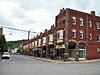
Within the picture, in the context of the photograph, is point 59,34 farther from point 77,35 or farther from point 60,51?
point 77,35

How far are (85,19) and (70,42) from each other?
682cm

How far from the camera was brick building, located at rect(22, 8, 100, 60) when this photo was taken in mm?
48875

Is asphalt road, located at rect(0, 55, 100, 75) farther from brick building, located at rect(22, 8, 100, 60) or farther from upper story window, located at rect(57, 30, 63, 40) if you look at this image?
upper story window, located at rect(57, 30, 63, 40)

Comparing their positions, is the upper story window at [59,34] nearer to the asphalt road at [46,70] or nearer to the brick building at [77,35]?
the brick building at [77,35]

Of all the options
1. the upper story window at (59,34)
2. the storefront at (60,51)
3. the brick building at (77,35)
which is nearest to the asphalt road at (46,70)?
the brick building at (77,35)

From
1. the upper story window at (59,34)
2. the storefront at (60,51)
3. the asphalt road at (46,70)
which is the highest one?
the upper story window at (59,34)

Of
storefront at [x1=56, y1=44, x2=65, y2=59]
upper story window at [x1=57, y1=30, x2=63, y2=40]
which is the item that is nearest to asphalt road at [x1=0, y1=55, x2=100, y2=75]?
storefront at [x1=56, y1=44, x2=65, y2=59]

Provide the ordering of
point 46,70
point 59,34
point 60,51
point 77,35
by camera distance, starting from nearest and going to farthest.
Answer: point 46,70 → point 77,35 → point 59,34 → point 60,51

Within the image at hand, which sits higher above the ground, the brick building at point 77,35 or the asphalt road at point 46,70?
the brick building at point 77,35

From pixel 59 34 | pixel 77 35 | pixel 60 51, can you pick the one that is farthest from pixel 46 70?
pixel 60 51

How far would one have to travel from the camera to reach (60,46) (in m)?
50.8

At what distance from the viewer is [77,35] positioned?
50.1 meters

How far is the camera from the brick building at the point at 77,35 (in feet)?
160

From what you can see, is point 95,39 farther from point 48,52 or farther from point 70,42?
point 48,52
